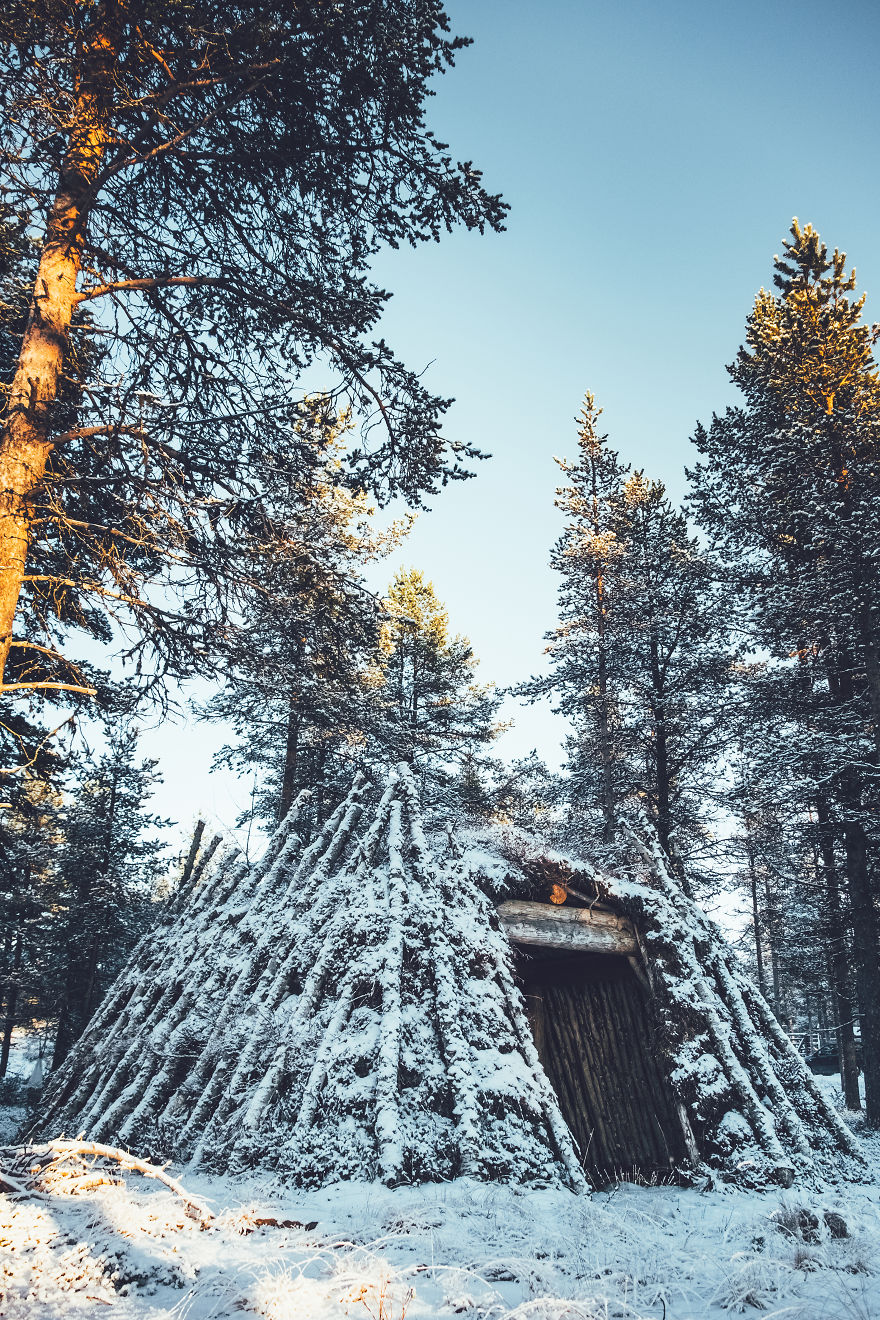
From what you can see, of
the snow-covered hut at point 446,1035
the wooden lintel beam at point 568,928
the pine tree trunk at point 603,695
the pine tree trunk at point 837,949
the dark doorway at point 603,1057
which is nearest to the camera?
the snow-covered hut at point 446,1035

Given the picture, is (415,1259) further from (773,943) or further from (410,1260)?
(773,943)

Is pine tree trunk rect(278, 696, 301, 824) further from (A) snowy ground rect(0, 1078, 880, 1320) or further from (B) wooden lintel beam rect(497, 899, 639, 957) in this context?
(A) snowy ground rect(0, 1078, 880, 1320)

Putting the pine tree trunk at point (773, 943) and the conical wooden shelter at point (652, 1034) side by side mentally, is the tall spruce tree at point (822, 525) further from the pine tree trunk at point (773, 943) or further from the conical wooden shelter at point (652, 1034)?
the conical wooden shelter at point (652, 1034)

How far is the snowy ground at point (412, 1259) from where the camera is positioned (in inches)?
88.0

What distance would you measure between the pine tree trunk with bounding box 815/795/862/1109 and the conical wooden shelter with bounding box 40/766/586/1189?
30.1 ft

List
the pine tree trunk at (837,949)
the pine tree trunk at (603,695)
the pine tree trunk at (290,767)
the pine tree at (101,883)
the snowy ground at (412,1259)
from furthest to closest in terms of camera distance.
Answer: the pine tree at (101,883) → the pine tree trunk at (290,767) → the pine tree trunk at (603,695) → the pine tree trunk at (837,949) → the snowy ground at (412,1259)

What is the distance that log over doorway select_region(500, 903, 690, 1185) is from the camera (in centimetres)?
616

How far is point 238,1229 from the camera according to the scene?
302 centimetres

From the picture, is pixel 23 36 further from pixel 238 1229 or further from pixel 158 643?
pixel 238 1229

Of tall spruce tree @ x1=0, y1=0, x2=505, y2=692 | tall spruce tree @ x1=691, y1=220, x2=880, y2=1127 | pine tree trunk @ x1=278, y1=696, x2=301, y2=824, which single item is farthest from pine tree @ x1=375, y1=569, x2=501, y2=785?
tall spruce tree @ x1=0, y1=0, x2=505, y2=692

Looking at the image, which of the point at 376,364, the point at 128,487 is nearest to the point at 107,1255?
the point at 128,487

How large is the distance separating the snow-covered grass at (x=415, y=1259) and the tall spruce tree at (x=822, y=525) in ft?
30.3

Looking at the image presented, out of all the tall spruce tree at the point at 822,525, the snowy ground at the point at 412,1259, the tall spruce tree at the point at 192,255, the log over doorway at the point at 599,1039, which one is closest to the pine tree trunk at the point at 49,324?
the tall spruce tree at the point at 192,255

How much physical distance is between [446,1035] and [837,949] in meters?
12.9
